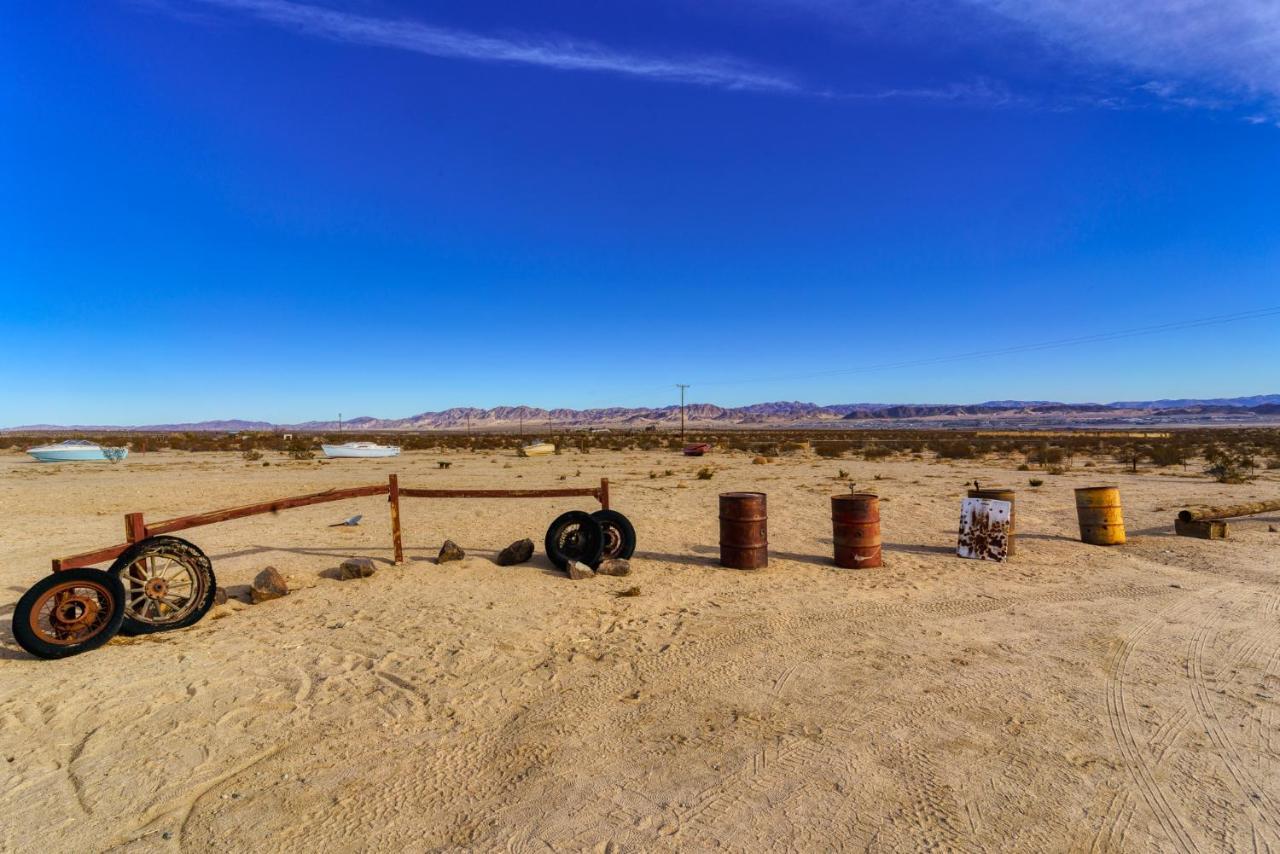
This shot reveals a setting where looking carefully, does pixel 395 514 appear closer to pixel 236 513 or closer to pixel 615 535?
pixel 236 513

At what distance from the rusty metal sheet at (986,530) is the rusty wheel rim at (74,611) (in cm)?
1013

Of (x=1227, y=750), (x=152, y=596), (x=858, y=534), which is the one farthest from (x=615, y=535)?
(x=1227, y=750)

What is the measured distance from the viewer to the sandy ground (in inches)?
133

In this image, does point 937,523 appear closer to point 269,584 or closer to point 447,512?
point 447,512

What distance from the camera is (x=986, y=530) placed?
30.5 feet

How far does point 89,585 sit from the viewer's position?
578cm

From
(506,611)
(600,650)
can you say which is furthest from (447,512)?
(600,650)

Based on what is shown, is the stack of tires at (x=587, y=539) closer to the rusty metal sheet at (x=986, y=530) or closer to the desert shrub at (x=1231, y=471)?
the rusty metal sheet at (x=986, y=530)

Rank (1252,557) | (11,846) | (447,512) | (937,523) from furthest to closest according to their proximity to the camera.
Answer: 1. (447,512)
2. (937,523)
3. (1252,557)
4. (11,846)

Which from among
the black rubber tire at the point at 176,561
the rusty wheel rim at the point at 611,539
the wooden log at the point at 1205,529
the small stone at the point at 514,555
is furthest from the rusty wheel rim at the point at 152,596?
the wooden log at the point at 1205,529

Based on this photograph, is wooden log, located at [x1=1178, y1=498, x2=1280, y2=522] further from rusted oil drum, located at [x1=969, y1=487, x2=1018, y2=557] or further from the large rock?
the large rock

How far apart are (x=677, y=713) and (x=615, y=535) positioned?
4.61 meters

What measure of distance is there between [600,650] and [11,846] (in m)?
3.83

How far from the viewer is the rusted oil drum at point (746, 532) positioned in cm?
884
